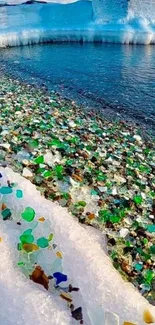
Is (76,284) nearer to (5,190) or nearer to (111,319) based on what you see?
(111,319)

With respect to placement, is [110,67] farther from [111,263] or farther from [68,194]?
[111,263]

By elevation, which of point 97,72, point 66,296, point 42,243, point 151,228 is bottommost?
point 151,228

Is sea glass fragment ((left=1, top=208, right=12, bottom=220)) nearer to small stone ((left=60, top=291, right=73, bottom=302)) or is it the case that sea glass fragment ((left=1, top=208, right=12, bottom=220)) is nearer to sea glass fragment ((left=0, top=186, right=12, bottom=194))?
sea glass fragment ((left=0, top=186, right=12, bottom=194))

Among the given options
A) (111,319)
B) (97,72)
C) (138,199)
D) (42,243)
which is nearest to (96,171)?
(138,199)

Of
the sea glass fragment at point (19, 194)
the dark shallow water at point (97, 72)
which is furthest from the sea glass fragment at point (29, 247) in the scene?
the dark shallow water at point (97, 72)

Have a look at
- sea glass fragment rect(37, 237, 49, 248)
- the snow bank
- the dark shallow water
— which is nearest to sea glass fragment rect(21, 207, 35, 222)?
sea glass fragment rect(37, 237, 49, 248)

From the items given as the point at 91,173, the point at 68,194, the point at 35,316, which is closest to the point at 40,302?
the point at 35,316

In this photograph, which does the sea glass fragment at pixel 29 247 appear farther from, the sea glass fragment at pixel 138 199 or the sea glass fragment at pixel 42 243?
the sea glass fragment at pixel 138 199
